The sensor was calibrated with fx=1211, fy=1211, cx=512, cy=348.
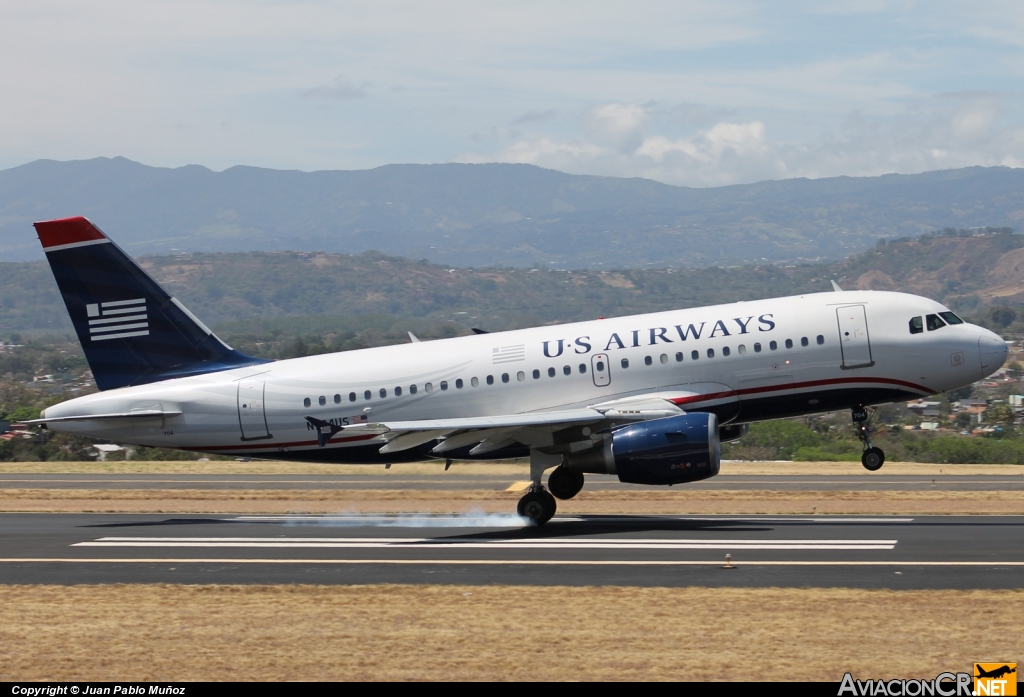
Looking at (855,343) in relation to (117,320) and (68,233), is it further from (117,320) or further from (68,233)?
(68,233)

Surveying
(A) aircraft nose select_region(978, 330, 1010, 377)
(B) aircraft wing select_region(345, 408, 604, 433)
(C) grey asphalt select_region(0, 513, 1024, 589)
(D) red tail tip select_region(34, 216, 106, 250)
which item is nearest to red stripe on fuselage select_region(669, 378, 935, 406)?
(A) aircraft nose select_region(978, 330, 1010, 377)

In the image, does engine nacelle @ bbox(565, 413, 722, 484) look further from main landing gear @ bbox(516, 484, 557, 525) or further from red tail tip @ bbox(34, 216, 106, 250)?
red tail tip @ bbox(34, 216, 106, 250)

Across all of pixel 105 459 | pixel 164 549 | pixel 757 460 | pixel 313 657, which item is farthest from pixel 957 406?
pixel 313 657

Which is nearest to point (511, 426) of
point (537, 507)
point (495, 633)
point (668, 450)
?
point (537, 507)

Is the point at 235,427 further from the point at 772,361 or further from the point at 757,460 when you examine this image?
the point at 757,460

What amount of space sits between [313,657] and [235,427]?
51.1 ft

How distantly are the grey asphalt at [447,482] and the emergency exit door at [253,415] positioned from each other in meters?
10.7

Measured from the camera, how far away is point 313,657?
1555 cm

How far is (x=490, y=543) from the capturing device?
85.0ft

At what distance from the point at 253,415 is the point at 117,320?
15.0 feet

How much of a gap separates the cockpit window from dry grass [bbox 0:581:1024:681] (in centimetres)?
1040

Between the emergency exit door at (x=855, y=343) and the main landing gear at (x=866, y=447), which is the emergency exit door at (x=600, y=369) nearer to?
the emergency exit door at (x=855, y=343)

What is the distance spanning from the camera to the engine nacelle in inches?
1017

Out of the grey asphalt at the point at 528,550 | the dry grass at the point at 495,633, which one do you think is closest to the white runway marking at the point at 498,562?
the grey asphalt at the point at 528,550
